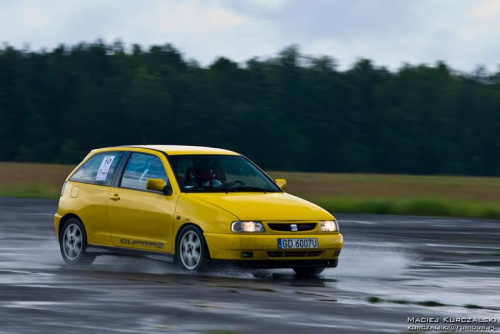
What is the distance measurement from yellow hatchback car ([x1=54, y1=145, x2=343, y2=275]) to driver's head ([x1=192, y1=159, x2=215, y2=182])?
0.04 ft

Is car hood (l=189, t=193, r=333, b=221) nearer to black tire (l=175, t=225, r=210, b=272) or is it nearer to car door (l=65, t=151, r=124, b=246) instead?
black tire (l=175, t=225, r=210, b=272)

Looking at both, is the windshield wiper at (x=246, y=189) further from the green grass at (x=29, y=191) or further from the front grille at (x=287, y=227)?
the green grass at (x=29, y=191)

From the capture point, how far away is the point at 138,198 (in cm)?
1464

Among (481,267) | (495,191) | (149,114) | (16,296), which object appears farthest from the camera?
(149,114)

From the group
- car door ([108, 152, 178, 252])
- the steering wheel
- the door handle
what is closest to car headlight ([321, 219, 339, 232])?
the steering wheel

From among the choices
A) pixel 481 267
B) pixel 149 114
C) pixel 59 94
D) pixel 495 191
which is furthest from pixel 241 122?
pixel 481 267

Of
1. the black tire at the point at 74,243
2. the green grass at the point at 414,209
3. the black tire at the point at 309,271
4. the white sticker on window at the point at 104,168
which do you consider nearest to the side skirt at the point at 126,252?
the black tire at the point at 74,243

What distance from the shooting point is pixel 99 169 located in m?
15.7

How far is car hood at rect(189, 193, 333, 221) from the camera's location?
13.7 meters

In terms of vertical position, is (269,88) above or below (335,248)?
above

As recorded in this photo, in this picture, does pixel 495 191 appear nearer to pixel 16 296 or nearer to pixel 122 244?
pixel 122 244

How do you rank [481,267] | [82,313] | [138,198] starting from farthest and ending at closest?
[481,267], [138,198], [82,313]

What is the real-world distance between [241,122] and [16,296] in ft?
429

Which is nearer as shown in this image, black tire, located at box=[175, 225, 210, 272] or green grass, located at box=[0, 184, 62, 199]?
black tire, located at box=[175, 225, 210, 272]
